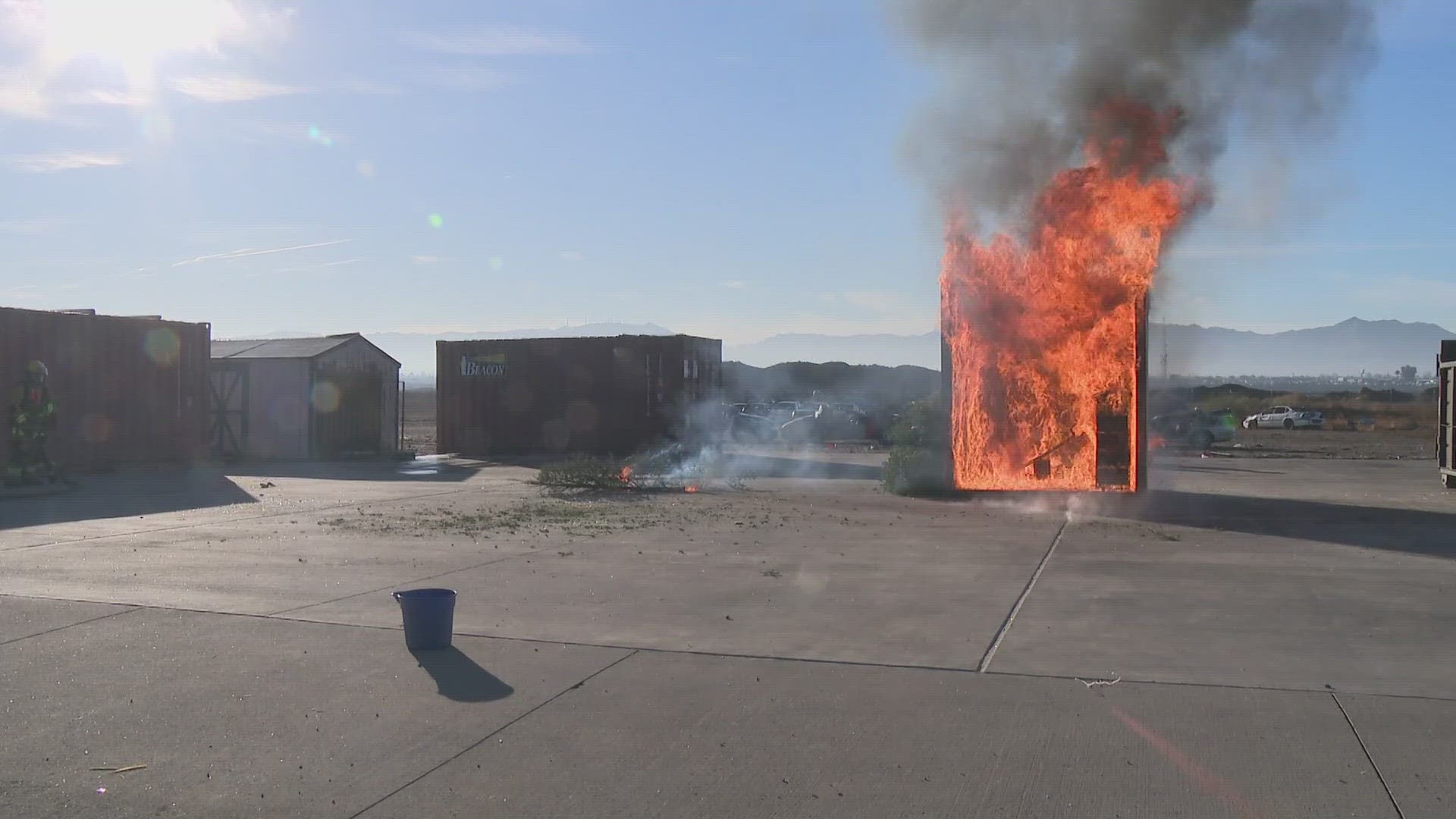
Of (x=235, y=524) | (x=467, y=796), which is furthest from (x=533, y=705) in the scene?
(x=235, y=524)

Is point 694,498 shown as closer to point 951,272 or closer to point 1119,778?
point 951,272

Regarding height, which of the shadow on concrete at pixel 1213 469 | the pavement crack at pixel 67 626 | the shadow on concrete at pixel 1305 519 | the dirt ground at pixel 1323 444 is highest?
the dirt ground at pixel 1323 444

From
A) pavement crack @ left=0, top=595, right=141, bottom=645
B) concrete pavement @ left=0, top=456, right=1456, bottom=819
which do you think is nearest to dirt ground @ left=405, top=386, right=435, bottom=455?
concrete pavement @ left=0, top=456, right=1456, bottom=819

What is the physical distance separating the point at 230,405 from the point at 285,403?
5.03ft

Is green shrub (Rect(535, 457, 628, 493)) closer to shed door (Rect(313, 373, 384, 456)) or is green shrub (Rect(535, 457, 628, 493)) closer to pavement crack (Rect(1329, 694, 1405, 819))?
shed door (Rect(313, 373, 384, 456))

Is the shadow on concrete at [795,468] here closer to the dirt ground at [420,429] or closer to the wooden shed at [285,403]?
the dirt ground at [420,429]

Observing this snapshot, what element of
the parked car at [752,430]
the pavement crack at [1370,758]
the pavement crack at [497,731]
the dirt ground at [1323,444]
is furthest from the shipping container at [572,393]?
the pavement crack at [1370,758]

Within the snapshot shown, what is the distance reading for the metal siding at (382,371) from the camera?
30.4 meters

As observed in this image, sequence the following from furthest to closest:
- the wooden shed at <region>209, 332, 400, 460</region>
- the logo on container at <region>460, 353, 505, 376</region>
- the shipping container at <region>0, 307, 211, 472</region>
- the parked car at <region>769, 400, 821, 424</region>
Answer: the parked car at <region>769, 400, 821, 424</region>, the logo on container at <region>460, 353, 505, 376</region>, the wooden shed at <region>209, 332, 400, 460</region>, the shipping container at <region>0, 307, 211, 472</region>

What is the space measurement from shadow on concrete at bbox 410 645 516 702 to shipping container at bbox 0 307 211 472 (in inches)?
645

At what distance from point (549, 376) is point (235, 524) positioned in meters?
16.5

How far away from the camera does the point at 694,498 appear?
61.3 ft

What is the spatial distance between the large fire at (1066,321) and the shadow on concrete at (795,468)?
17.3ft

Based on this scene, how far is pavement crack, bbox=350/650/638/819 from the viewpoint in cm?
484
